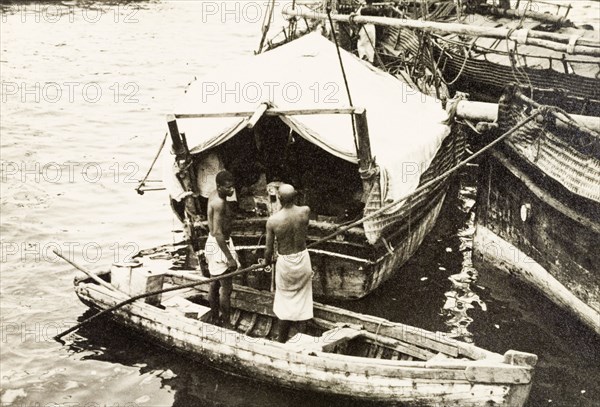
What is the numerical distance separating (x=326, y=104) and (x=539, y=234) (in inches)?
146

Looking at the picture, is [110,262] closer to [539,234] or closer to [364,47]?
[364,47]

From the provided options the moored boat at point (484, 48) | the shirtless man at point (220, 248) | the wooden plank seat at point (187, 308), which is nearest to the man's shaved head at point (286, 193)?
the shirtless man at point (220, 248)

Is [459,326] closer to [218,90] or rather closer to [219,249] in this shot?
[219,249]

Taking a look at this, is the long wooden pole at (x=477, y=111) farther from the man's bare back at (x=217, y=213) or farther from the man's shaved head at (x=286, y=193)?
the man's bare back at (x=217, y=213)

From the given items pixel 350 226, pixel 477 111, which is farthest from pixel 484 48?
pixel 350 226

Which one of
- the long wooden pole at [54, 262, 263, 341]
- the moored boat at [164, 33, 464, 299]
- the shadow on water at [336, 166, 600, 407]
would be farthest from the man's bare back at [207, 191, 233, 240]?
the shadow on water at [336, 166, 600, 407]

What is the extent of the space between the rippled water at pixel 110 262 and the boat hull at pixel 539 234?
1.35 feet

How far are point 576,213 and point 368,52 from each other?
24.0ft

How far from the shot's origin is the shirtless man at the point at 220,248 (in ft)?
26.8

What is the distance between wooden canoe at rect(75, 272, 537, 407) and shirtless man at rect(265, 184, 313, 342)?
31cm

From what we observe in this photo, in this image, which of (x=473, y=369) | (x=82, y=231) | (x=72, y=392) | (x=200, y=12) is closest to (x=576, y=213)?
(x=473, y=369)

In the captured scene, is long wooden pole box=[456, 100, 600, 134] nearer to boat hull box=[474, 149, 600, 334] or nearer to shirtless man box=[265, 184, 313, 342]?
boat hull box=[474, 149, 600, 334]

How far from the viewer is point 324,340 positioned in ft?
25.6

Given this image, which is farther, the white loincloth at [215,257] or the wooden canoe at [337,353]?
the white loincloth at [215,257]
